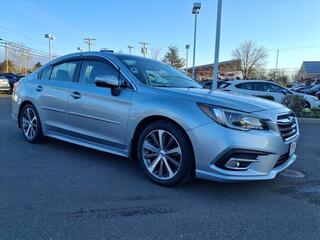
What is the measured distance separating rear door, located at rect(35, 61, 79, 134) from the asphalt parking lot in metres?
0.63

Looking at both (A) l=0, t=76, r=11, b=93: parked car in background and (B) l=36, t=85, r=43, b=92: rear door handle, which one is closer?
(B) l=36, t=85, r=43, b=92: rear door handle

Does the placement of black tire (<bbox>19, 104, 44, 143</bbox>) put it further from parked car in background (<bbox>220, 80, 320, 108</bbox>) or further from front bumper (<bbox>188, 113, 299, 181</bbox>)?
parked car in background (<bbox>220, 80, 320, 108</bbox>)

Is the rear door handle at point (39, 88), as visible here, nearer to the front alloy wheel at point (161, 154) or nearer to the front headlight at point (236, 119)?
the front alloy wheel at point (161, 154)

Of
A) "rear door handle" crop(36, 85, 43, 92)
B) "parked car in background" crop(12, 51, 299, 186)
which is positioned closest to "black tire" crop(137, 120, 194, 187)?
"parked car in background" crop(12, 51, 299, 186)

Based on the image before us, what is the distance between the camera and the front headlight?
336 centimetres

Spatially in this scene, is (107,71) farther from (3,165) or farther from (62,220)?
(62,220)

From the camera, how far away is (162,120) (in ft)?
12.5

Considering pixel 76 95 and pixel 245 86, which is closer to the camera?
pixel 76 95

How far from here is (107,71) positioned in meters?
4.50

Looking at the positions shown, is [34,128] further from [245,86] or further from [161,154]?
[245,86]

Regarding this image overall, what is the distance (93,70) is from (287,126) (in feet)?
9.23

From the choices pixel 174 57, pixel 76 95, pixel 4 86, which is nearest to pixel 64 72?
pixel 76 95

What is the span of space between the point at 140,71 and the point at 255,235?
2.60 metres

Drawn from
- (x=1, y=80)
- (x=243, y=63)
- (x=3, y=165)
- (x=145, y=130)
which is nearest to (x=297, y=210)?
(x=145, y=130)
